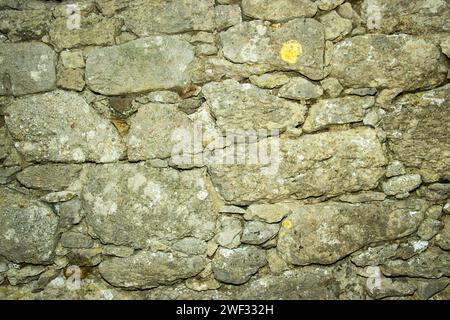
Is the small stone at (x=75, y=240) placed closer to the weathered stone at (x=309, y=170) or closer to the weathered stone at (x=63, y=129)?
the weathered stone at (x=63, y=129)

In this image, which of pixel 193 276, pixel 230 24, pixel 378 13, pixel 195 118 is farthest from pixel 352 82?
pixel 193 276

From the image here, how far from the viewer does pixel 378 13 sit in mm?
1782

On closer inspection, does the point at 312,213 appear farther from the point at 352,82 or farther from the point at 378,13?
the point at 378,13

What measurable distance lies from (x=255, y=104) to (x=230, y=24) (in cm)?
43

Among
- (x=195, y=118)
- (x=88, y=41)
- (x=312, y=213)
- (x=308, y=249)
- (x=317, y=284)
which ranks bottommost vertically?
(x=317, y=284)

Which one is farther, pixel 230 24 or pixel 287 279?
pixel 287 279

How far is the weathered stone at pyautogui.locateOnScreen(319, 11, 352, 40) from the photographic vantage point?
5.87ft

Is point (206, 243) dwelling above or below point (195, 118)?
below

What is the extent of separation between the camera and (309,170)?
73.3 inches

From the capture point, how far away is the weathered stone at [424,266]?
1.92m

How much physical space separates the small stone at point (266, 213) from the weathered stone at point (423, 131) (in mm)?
683

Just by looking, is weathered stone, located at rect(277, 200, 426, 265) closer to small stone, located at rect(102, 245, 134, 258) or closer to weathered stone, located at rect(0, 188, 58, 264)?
small stone, located at rect(102, 245, 134, 258)

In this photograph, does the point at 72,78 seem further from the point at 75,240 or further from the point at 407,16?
the point at 407,16

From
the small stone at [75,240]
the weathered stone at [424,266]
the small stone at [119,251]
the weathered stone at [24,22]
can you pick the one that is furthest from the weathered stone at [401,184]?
the weathered stone at [24,22]
